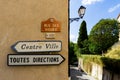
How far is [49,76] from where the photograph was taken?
6824 millimetres

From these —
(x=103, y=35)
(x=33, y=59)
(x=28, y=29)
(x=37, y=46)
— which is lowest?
(x=33, y=59)

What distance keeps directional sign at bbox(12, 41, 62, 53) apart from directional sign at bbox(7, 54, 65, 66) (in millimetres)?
138

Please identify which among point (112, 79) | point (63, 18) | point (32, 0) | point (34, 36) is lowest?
point (112, 79)

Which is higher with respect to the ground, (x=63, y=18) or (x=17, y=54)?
(x=63, y=18)

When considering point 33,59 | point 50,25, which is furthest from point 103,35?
point 33,59

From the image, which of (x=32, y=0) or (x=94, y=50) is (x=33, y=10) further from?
(x=94, y=50)

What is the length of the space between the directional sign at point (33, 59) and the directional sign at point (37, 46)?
0.45ft

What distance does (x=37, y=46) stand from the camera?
664cm

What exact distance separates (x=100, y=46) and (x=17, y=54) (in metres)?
37.3

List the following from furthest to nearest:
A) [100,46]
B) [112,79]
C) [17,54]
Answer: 1. [100,46]
2. [112,79]
3. [17,54]

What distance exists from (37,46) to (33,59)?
330mm

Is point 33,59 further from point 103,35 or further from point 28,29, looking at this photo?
point 103,35

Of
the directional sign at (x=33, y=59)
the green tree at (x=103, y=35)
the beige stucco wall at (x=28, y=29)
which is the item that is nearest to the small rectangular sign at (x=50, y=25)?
the beige stucco wall at (x=28, y=29)

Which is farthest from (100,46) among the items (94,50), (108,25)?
(108,25)
